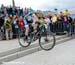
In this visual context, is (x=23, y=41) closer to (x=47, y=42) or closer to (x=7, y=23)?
(x=47, y=42)

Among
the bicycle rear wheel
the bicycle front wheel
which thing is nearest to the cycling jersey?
the bicycle rear wheel

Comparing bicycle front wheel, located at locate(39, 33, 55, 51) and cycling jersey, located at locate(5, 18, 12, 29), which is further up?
cycling jersey, located at locate(5, 18, 12, 29)

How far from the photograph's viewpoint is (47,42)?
1297cm

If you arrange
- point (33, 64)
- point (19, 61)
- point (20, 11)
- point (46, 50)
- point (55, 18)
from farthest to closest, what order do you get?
1. point (55, 18)
2. point (20, 11)
3. point (46, 50)
4. point (19, 61)
5. point (33, 64)

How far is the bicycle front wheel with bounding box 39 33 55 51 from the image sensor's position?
12.8 metres

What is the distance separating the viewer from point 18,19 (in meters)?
18.0

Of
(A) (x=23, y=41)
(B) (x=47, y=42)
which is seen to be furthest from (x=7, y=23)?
(B) (x=47, y=42)

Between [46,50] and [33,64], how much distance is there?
10.7 ft

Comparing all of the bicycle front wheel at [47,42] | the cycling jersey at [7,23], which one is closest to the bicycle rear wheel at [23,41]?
the bicycle front wheel at [47,42]

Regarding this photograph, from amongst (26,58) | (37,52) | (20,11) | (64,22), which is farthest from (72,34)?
(26,58)

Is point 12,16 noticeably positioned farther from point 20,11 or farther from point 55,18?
point 55,18

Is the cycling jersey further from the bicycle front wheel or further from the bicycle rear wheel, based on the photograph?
the bicycle front wheel

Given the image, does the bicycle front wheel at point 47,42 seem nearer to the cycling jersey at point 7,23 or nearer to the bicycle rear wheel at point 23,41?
the bicycle rear wheel at point 23,41

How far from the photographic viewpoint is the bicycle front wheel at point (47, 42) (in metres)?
12.8
